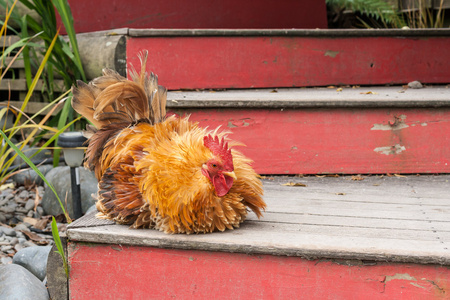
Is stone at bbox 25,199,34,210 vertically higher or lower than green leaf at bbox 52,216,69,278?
lower

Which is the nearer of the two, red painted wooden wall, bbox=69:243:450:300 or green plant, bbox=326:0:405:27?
red painted wooden wall, bbox=69:243:450:300

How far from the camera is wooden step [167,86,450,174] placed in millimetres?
2258

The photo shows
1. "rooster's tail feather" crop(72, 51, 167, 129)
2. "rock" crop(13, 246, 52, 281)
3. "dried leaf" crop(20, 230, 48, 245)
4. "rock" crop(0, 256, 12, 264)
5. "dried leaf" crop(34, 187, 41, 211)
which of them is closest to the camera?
"rooster's tail feather" crop(72, 51, 167, 129)

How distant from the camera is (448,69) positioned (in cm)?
294

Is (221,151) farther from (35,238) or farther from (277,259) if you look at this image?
(35,238)

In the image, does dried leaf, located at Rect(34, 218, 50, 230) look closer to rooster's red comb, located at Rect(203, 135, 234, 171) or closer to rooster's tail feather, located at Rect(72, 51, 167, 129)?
rooster's tail feather, located at Rect(72, 51, 167, 129)

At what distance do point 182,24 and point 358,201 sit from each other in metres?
2.22

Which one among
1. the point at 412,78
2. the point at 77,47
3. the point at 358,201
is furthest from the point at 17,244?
the point at 412,78

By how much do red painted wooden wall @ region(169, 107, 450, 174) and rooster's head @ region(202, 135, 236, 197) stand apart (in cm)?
86

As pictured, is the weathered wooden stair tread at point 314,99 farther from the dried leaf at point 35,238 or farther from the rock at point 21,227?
the rock at point 21,227

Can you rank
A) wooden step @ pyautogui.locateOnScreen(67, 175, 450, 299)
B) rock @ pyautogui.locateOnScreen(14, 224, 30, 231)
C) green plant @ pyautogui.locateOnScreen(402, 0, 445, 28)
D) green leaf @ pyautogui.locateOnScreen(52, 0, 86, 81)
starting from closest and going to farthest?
wooden step @ pyautogui.locateOnScreen(67, 175, 450, 299) → rock @ pyautogui.locateOnScreen(14, 224, 30, 231) → green leaf @ pyautogui.locateOnScreen(52, 0, 86, 81) → green plant @ pyautogui.locateOnScreen(402, 0, 445, 28)

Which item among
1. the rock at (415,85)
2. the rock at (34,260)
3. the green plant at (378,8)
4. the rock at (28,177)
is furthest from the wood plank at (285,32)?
the green plant at (378,8)

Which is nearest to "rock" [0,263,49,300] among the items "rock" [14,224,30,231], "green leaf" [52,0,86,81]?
"rock" [14,224,30,231]

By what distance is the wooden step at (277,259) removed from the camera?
55.6 inches
